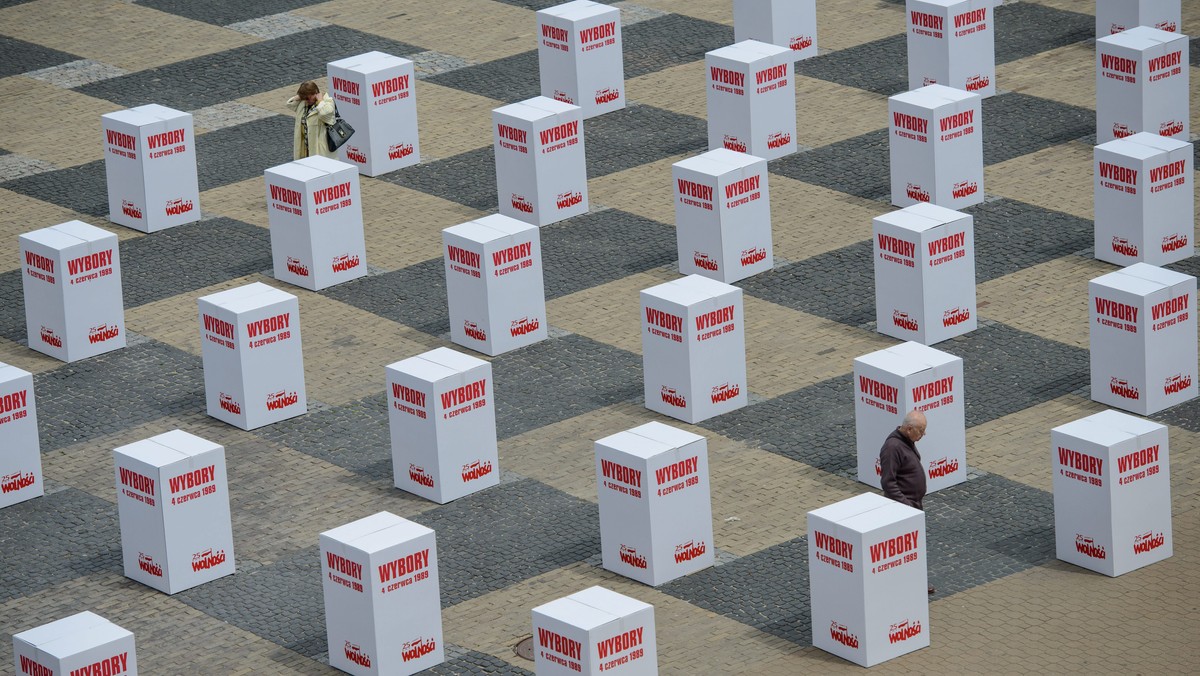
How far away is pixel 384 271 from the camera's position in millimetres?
24016

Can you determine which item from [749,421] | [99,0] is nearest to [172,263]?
[749,421]

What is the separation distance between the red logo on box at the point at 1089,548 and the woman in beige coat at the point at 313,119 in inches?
456

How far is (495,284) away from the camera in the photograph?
2161cm

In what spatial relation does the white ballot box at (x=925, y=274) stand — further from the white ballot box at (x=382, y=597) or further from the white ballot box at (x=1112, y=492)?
the white ballot box at (x=382, y=597)

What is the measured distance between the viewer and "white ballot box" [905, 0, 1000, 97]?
27.8m

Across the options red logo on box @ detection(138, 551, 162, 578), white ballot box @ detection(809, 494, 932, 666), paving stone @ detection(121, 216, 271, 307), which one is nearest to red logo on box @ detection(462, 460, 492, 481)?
red logo on box @ detection(138, 551, 162, 578)

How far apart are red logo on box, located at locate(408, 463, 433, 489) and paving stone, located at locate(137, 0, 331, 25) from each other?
1598cm

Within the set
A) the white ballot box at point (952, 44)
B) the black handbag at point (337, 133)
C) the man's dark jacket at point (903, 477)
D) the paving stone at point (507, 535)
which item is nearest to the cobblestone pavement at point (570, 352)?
the paving stone at point (507, 535)

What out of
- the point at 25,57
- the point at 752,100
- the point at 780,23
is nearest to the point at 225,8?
the point at 25,57

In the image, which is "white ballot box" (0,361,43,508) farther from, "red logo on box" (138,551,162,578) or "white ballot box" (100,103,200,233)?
"white ballot box" (100,103,200,233)

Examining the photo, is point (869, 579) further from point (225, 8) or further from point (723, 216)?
point (225, 8)

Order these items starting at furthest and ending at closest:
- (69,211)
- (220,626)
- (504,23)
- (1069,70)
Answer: (504,23) → (1069,70) → (69,211) → (220,626)

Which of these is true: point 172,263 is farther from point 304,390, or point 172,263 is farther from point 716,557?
point 716,557

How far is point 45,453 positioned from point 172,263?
4.76 meters
